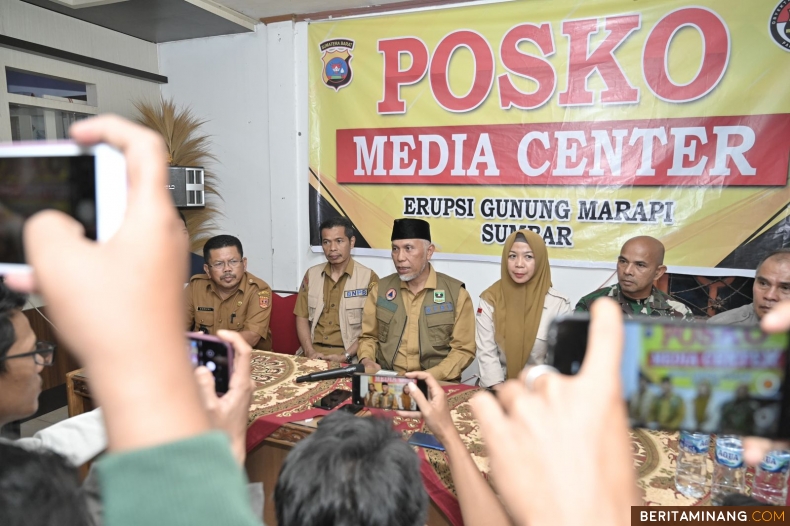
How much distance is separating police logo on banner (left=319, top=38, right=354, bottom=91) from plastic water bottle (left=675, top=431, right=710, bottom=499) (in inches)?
117

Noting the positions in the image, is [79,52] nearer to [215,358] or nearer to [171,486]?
[215,358]

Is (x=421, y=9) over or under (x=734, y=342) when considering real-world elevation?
over

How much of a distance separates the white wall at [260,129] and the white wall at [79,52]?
0.23m

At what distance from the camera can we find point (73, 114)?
11.2ft

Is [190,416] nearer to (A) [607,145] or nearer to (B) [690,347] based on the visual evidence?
(B) [690,347]

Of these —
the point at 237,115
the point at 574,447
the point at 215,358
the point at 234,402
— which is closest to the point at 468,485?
the point at 234,402

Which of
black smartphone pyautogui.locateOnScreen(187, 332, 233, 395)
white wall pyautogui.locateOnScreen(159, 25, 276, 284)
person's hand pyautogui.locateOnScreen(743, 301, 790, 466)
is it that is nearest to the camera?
person's hand pyautogui.locateOnScreen(743, 301, 790, 466)

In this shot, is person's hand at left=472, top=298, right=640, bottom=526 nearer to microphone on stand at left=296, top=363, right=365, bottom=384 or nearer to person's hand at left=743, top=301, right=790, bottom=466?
person's hand at left=743, top=301, right=790, bottom=466

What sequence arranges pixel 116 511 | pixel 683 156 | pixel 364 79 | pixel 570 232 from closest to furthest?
pixel 116 511 → pixel 683 156 → pixel 570 232 → pixel 364 79

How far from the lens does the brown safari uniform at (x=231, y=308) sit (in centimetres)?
296

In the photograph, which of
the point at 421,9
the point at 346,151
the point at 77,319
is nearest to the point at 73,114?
the point at 346,151

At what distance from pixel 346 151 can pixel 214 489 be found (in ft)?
10.9

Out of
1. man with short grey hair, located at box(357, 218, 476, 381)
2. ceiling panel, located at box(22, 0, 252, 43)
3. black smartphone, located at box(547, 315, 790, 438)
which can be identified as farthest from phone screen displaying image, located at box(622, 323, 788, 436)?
ceiling panel, located at box(22, 0, 252, 43)

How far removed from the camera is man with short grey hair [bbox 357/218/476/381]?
2566 mm
